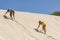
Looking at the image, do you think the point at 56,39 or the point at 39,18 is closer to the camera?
the point at 56,39

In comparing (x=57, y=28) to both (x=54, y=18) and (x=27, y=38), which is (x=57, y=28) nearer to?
(x=54, y=18)

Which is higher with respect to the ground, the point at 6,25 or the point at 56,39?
the point at 6,25

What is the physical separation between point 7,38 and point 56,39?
4480 mm

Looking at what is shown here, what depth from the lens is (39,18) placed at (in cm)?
2405

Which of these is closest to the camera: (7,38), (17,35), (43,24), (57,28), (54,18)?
(7,38)

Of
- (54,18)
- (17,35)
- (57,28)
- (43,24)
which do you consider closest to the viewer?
(17,35)

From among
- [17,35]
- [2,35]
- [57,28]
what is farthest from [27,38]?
[57,28]

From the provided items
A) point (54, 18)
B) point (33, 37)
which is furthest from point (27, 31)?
point (54, 18)

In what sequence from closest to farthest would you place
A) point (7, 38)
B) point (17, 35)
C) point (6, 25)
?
point (7, 38)
point (17, 35)
point (6, 25)

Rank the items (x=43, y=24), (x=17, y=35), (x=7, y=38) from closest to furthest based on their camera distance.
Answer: (x=7, y=38) → (x=17, y=35) → (x=43, y=24)

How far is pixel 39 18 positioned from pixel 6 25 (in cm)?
619

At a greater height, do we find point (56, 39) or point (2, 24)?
point (2, 24)

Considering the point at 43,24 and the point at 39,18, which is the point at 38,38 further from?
the point at 39,18

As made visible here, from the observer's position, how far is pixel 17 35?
56.4ft
